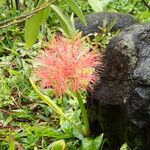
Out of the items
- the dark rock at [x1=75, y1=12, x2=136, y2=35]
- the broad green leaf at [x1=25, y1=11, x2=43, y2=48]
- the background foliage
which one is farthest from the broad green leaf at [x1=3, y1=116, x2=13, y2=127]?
the dark rock at [x1=75, y1=12, x2=136, y2=35]

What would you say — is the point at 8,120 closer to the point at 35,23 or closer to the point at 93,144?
the point at 93,144

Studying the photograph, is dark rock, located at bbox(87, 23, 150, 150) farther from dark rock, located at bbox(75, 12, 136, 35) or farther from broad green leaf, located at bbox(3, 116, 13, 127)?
dark rock, located at bbox(75, 12, 136, 35)

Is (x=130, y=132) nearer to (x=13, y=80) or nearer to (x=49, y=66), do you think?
(x=49, y=66)

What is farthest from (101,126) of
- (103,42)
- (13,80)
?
(103,42)

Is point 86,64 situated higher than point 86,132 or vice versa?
point 86,64

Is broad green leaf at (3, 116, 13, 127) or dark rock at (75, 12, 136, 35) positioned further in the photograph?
dark rock at (75, 12, 136, 35)

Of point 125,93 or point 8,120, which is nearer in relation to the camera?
point 125,93

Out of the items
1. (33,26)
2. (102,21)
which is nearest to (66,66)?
(33,26)
